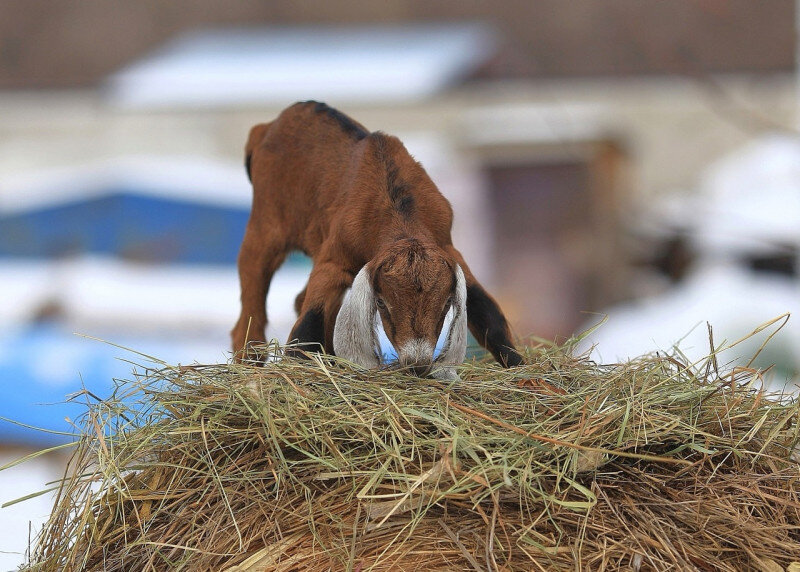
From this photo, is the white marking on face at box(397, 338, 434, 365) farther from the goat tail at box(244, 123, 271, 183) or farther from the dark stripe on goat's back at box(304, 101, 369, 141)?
the goat tail at box(244, 123, 271, 183)

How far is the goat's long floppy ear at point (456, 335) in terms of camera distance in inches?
104

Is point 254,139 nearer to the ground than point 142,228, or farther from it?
farther from it

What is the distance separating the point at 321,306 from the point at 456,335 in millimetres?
461

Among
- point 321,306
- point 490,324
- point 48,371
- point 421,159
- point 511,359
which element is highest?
→ point 421,159

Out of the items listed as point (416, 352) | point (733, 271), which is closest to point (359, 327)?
point (416, 352)

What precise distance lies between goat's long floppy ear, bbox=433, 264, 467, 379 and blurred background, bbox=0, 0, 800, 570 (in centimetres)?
469

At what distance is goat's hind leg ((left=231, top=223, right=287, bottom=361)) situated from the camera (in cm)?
332

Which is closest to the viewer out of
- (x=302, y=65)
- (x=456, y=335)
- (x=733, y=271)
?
(x=456, y=335)

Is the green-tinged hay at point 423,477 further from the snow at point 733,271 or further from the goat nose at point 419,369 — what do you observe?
the snow at point 733,271

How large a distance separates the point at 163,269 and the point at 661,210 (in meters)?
7.59

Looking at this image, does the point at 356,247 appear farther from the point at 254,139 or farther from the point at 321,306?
the point at 254,139

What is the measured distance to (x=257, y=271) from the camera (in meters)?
3.32

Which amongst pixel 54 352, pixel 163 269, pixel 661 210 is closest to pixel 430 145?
pixel 661 210

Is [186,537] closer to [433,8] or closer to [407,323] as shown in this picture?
[407,323]
